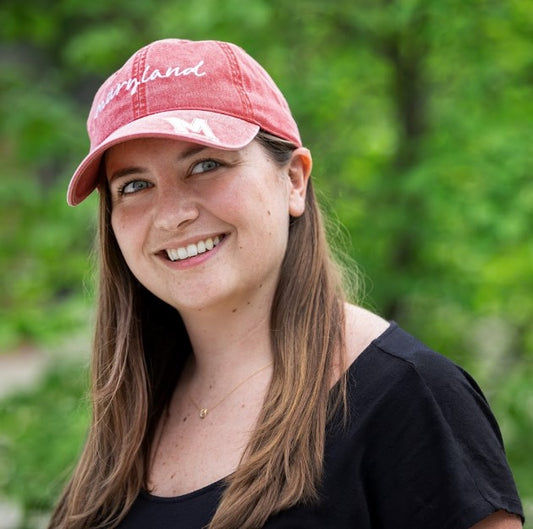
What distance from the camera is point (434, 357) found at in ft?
5.29

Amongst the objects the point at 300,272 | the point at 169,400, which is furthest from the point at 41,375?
the point at 300,272

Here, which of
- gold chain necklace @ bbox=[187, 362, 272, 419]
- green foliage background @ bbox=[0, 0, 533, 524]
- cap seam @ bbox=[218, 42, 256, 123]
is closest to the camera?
cap seam @ bbox=[218, 42, 256, 123]

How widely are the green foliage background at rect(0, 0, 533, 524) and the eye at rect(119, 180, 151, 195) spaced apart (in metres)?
1.74

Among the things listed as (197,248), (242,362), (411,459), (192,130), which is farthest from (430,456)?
(192,130)

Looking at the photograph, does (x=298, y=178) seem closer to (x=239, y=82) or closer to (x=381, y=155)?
(x=239, y=82)

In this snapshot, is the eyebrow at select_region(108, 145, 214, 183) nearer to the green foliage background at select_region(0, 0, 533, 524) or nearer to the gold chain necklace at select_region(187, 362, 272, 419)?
the gold chain necklace at select_region(187, 362, 272, 419)

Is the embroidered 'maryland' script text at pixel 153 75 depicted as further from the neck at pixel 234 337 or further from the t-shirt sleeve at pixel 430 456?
the t-shirt sleeve at pixel 430 456

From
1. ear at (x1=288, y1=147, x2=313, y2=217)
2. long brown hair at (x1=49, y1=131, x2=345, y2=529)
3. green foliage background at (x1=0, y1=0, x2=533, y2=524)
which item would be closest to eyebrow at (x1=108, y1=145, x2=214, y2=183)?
long brown hair at (x1=49, y1=131, x2=345, y2=529)

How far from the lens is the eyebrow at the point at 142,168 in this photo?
66.2 inches

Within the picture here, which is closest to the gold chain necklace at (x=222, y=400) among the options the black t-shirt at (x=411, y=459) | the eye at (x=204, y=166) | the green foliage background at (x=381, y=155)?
the black t-shirt at (x=411, y=459)

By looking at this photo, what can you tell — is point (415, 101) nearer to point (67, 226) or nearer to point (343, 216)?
point (343, 216)

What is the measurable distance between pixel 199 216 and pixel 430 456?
0.66 m

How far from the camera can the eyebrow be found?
168 centimetres

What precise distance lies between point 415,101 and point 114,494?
273 cm
